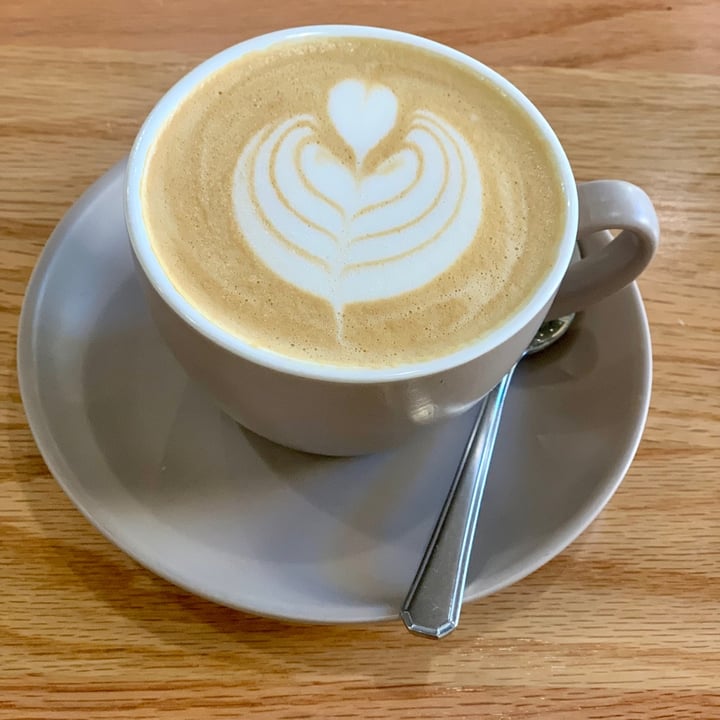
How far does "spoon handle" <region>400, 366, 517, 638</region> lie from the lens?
0.65m

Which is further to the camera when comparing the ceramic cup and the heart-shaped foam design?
the heart-shaped foam design

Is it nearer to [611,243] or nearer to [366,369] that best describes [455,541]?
[366,369]

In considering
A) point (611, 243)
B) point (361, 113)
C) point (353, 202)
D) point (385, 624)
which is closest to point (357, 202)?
point (353, 202)

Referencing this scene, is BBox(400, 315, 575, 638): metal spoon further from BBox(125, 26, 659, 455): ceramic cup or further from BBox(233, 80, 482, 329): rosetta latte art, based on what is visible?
BBox(233, 80, 482, 329): rosetta latte art

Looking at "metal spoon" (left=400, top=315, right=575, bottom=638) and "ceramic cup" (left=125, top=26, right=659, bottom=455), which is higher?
"ceramic cup" (left=125, top=26, right=659, bottom=455)

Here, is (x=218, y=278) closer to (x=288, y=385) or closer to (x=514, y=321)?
(x=288, y=385)

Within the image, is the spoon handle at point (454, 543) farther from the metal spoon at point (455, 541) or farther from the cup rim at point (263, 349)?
the cup rim at point (263, 349)

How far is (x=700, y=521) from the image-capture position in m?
0.79

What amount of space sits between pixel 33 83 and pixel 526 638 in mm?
885

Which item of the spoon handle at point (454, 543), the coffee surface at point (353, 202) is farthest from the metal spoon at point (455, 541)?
the coffee surface at point (353, 202)

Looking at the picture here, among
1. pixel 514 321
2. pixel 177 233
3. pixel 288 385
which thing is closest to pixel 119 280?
pixel 177 233

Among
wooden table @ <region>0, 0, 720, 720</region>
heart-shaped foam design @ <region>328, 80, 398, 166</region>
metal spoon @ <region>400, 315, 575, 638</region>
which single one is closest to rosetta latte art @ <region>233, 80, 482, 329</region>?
heart-shaped foam design @ <region>328, 80, 398, 166</region>

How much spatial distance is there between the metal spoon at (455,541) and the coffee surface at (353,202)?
173 millimetres

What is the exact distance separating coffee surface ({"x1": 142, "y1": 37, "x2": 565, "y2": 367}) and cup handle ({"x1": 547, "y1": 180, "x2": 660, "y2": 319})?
1.2 inches
